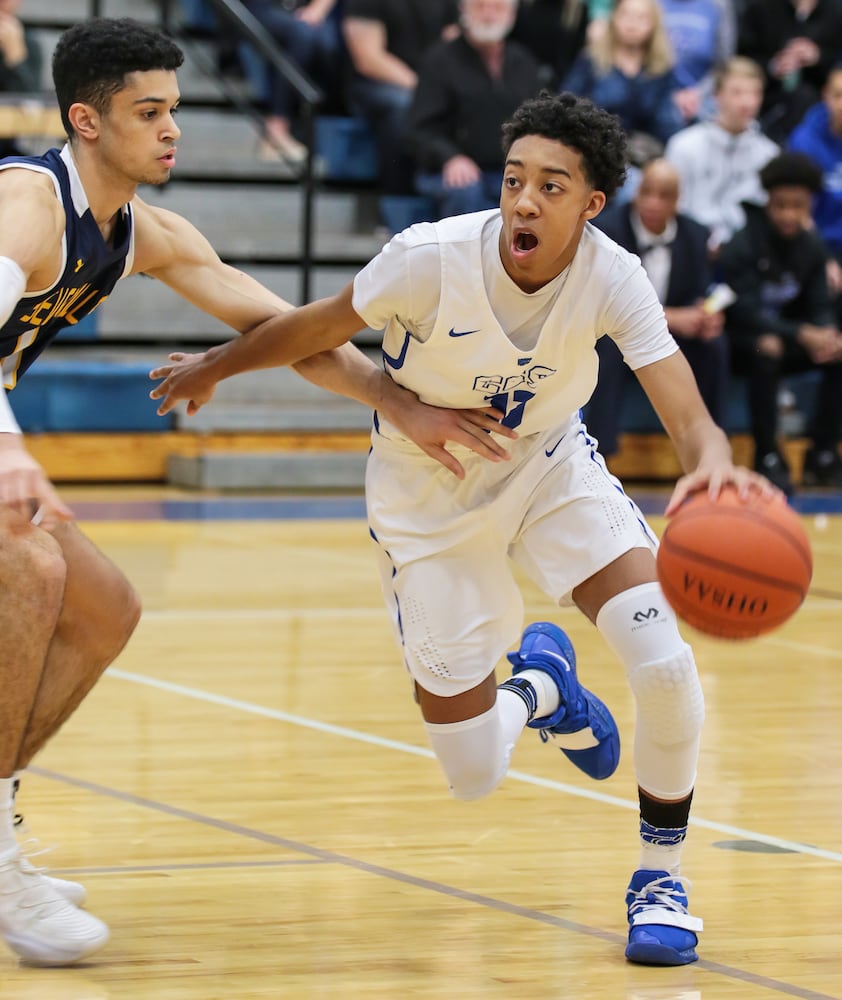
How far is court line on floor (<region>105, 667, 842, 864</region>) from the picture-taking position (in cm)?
401

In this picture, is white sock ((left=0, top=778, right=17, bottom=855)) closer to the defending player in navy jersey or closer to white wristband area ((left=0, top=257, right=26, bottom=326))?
the defending player in navy jersey

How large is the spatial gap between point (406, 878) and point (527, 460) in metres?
0.90

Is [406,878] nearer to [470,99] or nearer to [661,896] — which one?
[661,896]

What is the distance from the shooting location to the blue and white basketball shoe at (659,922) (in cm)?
322

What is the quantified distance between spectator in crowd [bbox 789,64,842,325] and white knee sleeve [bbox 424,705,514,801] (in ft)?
24.9

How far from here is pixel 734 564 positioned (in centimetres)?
312

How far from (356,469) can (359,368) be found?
595 centimetres

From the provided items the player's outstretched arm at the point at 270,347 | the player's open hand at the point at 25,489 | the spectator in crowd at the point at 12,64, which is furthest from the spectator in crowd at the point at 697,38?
the player's open hand at the point at 25,489

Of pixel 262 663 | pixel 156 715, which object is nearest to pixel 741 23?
pixel 262 663

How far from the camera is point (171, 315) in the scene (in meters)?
10.3

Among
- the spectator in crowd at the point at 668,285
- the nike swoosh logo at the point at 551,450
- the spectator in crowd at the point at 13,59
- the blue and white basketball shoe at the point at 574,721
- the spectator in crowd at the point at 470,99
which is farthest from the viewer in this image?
the spectator in crowd at the point at 470,99

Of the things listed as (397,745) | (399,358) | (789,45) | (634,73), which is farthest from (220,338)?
(399,358)

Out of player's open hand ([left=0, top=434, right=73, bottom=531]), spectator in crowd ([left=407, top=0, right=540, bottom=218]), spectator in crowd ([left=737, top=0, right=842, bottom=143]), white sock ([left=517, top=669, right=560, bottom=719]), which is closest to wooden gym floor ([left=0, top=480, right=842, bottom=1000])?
white sock ([left=517, top=669, right=560, bottom=719])

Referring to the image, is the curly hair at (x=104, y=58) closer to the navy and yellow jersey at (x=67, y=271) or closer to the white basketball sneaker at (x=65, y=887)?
the navy and yellow jersey at (x=67, y=271)
